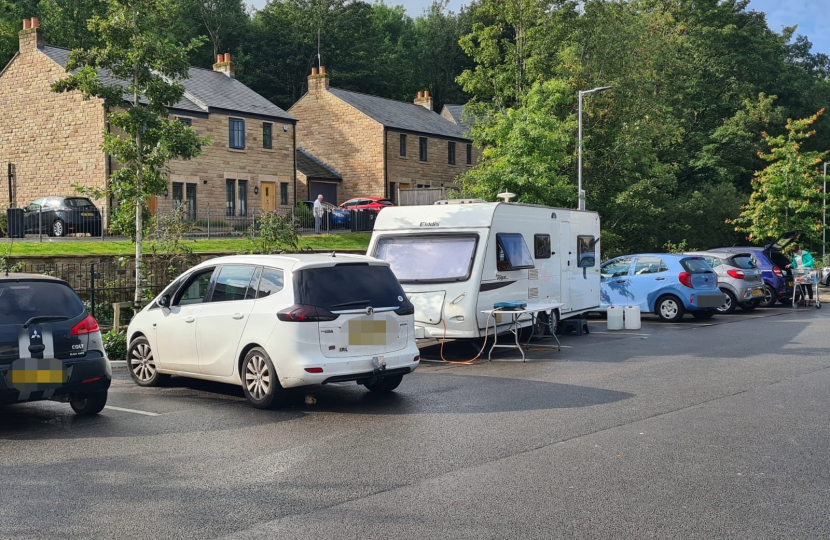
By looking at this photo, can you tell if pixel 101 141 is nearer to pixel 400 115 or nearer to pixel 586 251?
pixel 400 115

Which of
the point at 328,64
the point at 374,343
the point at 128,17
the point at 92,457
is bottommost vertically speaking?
the point at 92,457

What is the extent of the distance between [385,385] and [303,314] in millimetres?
1902

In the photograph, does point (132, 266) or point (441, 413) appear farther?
point (132, 266)

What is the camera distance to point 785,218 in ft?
116

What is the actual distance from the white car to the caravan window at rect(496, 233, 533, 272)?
16.7 feet

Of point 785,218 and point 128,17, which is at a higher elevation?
point 128,17

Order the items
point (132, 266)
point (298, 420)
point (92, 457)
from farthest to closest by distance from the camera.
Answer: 1. point (132, 266)
2. point (298, 420)
3. point (92, 457)

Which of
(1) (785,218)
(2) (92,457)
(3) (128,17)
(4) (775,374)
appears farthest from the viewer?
(1) (785,218)

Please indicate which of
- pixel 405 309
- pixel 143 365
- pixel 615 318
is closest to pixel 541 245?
pixel 615 318

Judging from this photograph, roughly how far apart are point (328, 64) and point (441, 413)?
61048 millimetres

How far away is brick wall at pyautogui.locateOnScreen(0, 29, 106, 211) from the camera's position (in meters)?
36.9

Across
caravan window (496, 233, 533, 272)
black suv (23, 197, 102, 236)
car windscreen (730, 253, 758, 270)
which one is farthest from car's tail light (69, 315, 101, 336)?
black suv (23, 197, 102, 236)

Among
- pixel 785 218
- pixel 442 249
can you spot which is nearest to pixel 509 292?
pixel 442 249

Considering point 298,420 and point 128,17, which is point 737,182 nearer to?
point 128,17
